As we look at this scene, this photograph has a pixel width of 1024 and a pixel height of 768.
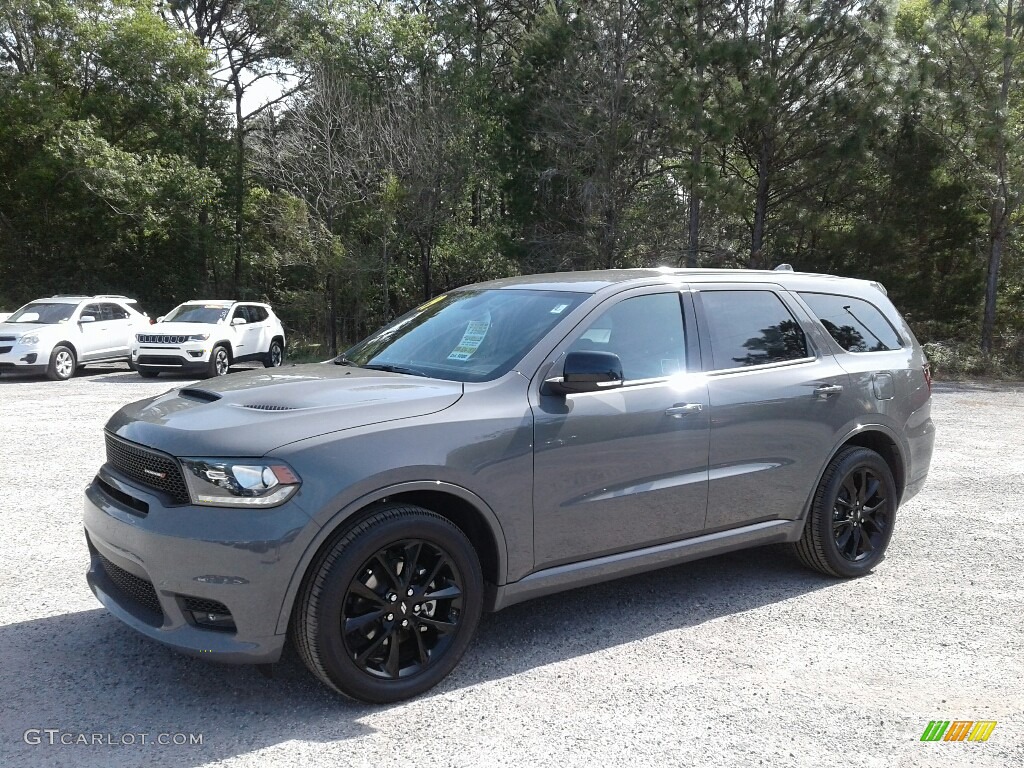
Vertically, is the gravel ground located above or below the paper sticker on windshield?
below

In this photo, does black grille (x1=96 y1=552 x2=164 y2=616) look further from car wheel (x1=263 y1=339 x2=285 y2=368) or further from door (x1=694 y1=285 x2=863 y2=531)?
car wheel (x1=263 y1=339 x2=285 y2=368)

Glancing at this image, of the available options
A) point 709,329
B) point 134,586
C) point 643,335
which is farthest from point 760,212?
point 134,586

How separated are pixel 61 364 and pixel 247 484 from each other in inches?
631

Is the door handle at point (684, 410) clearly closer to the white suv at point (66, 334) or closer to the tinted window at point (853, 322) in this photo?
the tinted window at point (853, 322)

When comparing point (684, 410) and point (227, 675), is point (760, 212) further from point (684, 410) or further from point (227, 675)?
point (227, 675)

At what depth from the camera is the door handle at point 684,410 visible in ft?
14.1

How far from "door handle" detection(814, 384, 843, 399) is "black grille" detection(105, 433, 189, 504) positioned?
3418 millimetres

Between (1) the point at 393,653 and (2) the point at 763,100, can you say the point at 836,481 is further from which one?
(2) the point at 763,100

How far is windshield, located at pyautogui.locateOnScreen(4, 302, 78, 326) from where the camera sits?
17516mm

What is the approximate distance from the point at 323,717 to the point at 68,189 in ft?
93.2

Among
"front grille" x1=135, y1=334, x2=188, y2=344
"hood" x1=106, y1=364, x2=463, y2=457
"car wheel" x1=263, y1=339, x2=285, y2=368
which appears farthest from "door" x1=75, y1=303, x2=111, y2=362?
"hood" x1=106, y1=364, x2=463, y2=457

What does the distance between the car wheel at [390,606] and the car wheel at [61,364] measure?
15875 millimetres

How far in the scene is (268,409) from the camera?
356 centimetres

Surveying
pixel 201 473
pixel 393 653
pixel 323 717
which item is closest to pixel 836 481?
pixel 393 653
